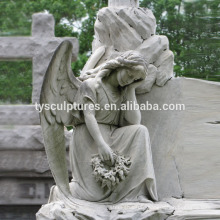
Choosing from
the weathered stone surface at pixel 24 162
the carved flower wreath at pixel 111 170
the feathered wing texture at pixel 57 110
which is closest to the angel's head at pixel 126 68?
the feathered wing texture at pixel 57 110

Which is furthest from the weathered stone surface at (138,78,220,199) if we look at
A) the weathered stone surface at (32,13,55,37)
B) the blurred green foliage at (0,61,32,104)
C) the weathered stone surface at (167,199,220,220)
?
the blurred green foliage at (0,61,32,104)

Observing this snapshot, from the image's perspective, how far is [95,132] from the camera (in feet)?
16.3

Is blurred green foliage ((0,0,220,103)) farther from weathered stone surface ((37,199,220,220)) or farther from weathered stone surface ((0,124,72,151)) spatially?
weathered stone surface ((37,199,220,220))

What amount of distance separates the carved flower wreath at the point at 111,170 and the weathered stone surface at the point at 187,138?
516 mm

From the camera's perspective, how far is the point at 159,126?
5.39m

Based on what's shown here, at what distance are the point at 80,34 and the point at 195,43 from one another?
3.18m

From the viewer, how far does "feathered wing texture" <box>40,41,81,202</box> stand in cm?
503

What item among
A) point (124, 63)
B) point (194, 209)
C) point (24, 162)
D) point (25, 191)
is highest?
point (124, 63)

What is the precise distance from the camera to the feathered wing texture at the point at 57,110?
5031 mm

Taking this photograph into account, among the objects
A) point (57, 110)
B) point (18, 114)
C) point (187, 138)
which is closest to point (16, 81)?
point (18, 114)

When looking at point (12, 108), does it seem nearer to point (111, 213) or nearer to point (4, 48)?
point (4, 48)

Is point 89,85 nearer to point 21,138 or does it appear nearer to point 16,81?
point 21,138

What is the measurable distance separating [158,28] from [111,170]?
722cm

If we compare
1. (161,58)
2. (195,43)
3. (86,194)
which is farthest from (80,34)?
(86,194)
